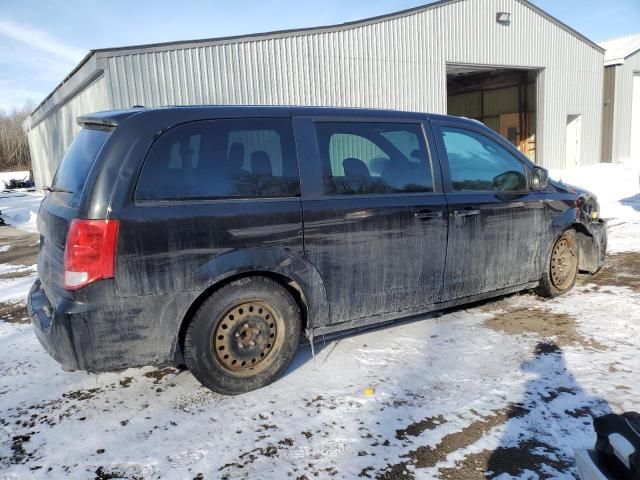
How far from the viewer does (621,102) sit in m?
25.4

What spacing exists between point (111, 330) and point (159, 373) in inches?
35.3

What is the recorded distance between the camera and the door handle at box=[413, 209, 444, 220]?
3.65m

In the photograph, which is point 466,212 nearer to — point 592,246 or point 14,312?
point 592,246

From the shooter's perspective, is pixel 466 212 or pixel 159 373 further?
pixel 466 212

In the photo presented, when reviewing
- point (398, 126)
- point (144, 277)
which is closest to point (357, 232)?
point (398, 126)

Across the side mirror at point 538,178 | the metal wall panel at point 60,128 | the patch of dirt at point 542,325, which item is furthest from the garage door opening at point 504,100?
the patch of dirt at point 542,325

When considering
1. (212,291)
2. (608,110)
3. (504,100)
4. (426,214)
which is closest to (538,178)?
(426,214)

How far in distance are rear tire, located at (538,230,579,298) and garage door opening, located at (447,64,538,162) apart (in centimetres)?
2066

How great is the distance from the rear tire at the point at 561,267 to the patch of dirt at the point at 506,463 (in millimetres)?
2507

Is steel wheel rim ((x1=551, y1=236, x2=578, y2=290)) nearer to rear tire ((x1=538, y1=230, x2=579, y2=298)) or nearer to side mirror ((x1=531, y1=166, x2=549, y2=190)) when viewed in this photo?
rear tire ((x1=538, y1=230, x2=579, y2=298))

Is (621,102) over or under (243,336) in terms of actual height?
over

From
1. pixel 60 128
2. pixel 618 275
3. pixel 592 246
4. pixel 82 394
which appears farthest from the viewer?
pixel 60 128

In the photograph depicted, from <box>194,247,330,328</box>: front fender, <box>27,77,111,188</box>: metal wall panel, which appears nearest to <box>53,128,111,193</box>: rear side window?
<box>194,247,330,328</box>: front fender

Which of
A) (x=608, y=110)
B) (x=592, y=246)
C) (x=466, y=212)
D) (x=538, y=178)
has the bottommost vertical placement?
(x=592, y=246)
